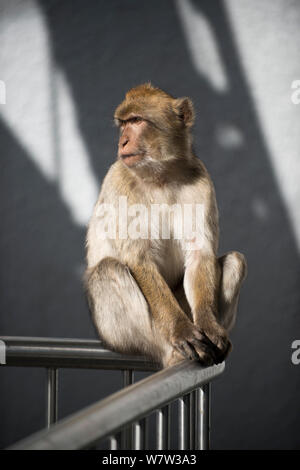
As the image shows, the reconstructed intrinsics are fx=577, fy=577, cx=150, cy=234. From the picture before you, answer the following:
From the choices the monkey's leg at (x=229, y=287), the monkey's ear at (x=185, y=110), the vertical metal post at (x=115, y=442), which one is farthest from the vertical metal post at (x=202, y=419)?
the monkey's ear at (x=185, y=110)

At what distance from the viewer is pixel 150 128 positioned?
2.05m

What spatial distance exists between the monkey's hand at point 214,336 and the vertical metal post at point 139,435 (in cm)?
71

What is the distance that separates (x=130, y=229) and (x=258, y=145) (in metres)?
1.99

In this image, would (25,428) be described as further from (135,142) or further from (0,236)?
(135,142)

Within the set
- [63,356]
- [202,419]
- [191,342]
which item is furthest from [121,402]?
[191,342]

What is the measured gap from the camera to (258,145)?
374 cm

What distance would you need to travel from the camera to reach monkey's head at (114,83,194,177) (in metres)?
2.00

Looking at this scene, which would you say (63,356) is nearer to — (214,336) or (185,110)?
(214,336)

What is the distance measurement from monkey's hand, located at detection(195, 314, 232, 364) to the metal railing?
7.4 inches

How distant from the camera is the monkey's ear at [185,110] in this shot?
2129 mm

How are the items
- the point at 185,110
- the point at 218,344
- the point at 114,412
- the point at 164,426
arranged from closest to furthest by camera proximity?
the point at 114,412
the point at 164,426
the point at 218,344
the point at 185,110

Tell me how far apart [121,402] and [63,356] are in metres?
0.69

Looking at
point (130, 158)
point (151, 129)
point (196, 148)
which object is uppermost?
point (196, 148)

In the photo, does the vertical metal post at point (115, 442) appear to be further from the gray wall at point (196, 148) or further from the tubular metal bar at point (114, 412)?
the gray wall at point (196, 148)
